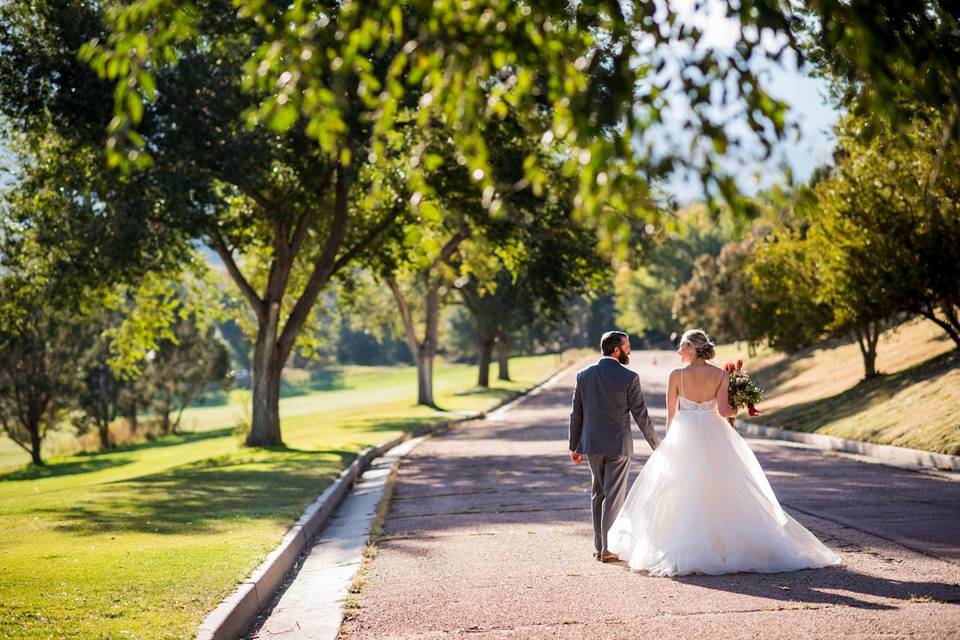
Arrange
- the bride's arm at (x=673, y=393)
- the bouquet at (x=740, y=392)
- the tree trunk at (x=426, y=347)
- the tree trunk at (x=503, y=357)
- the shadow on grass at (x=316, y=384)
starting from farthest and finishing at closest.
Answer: the shadow on grass at (x=316, y=384), the tree trunk at (x=503, y=357), the tree trunk at (x=426, y=347), the bouquet at (x=740, y=392), the bride's arm at (x=673, y=393)

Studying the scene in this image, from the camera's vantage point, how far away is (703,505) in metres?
8.98

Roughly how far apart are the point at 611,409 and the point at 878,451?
11.1 m

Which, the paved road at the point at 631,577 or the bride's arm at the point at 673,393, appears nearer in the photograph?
the paved road at the point at 631,577

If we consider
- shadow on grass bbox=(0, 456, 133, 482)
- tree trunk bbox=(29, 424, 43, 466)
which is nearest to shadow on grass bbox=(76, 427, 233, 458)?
tree trunk bbox=(29, 424, 43, 466)

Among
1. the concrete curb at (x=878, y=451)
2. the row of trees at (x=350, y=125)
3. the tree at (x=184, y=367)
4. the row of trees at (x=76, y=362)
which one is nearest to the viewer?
the row of trees at (x=350, y=125)

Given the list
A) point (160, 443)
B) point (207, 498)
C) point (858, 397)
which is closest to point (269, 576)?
point (207, 498)

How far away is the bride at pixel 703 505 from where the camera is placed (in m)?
8.64

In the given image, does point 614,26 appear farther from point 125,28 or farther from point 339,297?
point 339,297

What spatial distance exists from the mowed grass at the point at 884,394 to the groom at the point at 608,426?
9.09m

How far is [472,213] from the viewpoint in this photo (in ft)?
79.9

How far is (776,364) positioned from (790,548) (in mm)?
41705

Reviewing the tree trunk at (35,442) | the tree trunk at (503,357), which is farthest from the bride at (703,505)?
the tree trunk at (503,357)

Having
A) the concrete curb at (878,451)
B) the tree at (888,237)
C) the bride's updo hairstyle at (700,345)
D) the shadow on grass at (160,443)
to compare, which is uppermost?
the tree at (888,237)

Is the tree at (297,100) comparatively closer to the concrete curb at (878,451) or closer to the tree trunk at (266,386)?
the tree trunk at (266,386)
